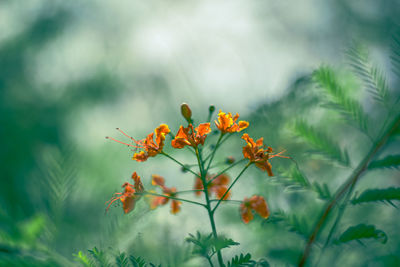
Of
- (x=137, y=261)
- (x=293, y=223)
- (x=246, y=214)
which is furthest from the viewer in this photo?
(x=246, y=214)

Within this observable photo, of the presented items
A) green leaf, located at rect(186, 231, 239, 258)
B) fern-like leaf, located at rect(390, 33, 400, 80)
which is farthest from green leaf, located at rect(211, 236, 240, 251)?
fern-like leaf, located at rect(390, 33, 400, 80)

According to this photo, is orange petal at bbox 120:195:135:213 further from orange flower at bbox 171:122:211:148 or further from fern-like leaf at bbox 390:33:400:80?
fern-like leaf at bbox 390:33:400:80

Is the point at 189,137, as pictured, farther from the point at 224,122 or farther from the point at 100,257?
the point at 100,257

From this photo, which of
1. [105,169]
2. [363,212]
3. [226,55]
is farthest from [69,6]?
[363,212]

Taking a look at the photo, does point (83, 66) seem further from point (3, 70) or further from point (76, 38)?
point (3, 70)

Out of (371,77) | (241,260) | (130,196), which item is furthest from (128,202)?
(371,77)

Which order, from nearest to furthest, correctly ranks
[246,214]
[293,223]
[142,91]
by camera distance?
[293,223], [246,214], [142,91]

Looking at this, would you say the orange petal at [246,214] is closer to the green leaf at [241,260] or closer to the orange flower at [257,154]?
the orange flower at [257,154]
